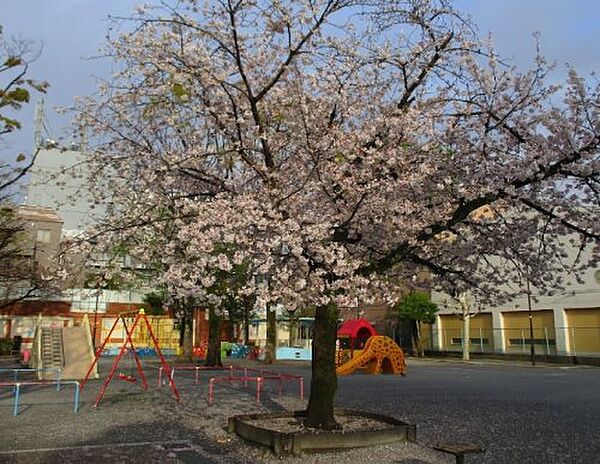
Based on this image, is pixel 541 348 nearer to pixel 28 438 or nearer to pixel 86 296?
pixel 86 296

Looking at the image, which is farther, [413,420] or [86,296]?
[86,296]

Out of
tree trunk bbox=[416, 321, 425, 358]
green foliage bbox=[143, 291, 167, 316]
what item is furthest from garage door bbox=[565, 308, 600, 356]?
green foliage bbox=[143, 291, 167, 316]

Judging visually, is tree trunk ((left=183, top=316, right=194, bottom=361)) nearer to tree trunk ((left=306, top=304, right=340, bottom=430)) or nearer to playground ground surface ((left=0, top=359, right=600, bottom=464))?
playground ground surface ((left=0, top=359, right=600, bottom=464))

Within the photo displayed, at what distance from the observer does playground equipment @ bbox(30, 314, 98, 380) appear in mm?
23562

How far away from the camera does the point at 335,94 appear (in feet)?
29.7

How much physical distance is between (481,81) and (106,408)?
10645 millimetres

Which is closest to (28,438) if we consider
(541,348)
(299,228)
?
(299,228)

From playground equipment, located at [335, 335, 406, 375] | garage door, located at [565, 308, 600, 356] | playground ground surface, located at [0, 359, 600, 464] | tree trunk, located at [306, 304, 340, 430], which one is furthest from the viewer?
garage door, located at [565, 308, 600, 356]

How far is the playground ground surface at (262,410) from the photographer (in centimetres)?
808

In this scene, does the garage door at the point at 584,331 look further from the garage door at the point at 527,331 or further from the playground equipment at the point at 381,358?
the playground equipment at the point at 381,358

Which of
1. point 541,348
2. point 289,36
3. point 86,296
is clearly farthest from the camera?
point 541,348

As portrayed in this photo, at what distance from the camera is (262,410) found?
1242 cm

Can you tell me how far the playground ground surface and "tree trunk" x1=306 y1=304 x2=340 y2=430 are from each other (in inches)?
37.8

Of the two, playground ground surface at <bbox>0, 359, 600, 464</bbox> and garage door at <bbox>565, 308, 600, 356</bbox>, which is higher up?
garage door at <bbox>565, 308, 600, 356</bbox>
